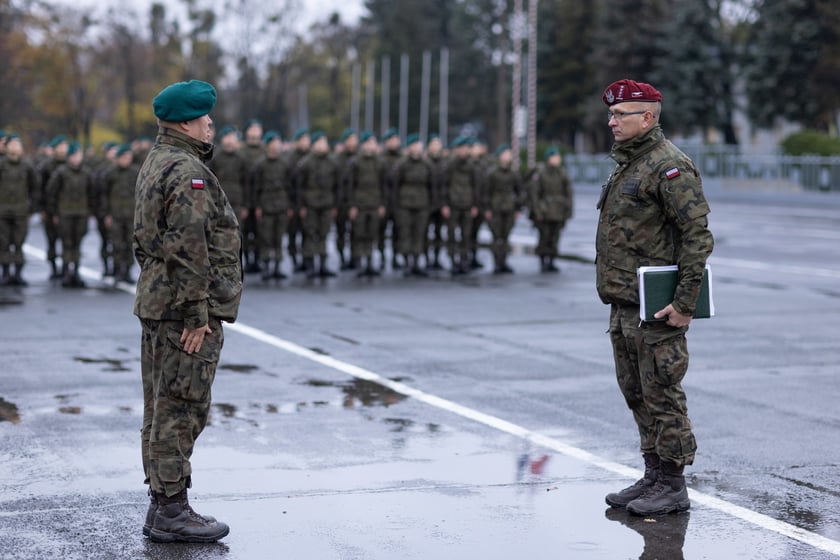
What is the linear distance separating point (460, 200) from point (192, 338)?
48.3 feet

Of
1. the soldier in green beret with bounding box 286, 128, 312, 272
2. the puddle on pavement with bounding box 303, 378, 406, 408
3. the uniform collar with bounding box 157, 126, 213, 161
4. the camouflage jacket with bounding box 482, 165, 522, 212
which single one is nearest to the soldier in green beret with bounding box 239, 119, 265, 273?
the soldier in green beret with bounding box 286, 128, 312, 272

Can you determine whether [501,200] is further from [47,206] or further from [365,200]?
[47,206]

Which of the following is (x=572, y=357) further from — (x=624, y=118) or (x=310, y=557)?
(x=310, y=557)

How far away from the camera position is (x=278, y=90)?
93000mm

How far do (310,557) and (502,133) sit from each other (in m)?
65.6

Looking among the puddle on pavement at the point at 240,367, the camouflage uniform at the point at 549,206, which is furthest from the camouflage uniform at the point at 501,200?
the puddle on pavement at the point at 240,367

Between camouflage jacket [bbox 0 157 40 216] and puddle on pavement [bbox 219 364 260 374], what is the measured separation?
862 cm

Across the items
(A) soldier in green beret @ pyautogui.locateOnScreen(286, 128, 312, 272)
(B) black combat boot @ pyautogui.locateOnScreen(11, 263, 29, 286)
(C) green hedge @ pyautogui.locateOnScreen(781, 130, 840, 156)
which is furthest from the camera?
(C) green hedge @ pyautogui.locateOnScreen(781, 130, 840, 156)

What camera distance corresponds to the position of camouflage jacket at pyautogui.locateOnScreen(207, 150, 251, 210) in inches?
770

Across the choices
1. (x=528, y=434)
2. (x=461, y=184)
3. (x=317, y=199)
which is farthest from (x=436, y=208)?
(x=528, y=434)

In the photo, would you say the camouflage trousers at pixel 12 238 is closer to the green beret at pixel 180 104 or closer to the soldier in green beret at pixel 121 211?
the soldier in green beret at pixel 121 211

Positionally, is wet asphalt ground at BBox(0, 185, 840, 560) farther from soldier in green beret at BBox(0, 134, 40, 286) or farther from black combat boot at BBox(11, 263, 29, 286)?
soldier in green beret at BBox(0, 134, 40, 286)

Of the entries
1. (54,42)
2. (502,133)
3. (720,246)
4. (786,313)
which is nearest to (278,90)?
(54,42)

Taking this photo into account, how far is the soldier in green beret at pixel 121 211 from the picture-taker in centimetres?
1867
